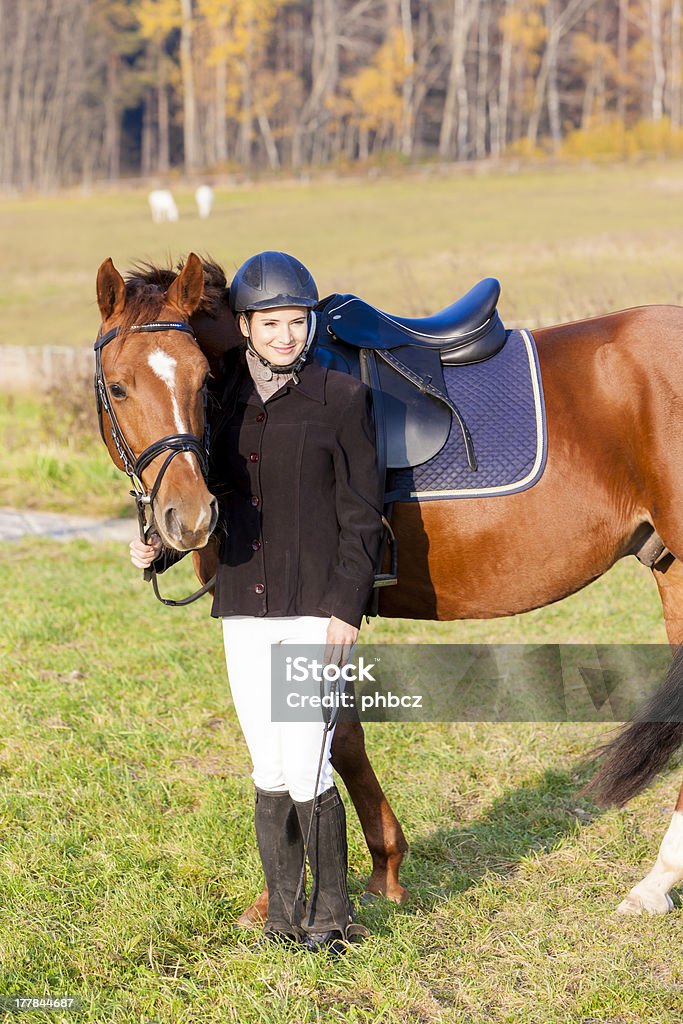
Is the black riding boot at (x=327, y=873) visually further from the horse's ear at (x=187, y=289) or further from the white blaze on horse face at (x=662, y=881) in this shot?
the horse's ear at (x=187, y=289)

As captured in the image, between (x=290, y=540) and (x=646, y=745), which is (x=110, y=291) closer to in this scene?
(x=290, y=540)

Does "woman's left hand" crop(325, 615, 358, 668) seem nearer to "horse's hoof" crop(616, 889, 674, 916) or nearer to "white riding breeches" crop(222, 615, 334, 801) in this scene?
"white riding breeches" crop(222, 615, 334, 801)

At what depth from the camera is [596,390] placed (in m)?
3.23

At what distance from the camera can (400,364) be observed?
315 centimetres

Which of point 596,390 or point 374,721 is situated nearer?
→ point 596,390

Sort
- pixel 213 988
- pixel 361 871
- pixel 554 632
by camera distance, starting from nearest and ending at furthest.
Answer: pixel 213 988 < pixel 361 871 < pixel 554 632

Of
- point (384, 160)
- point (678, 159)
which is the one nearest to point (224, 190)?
point (384, 160)

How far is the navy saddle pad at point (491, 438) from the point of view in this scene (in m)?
3.14

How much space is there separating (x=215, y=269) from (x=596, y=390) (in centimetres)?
121

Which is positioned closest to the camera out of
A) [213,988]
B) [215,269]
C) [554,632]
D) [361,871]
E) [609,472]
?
[213,988]

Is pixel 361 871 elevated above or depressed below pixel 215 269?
below

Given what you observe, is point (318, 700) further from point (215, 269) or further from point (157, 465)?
point (215, 269)

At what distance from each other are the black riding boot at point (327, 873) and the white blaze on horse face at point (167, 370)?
3.49 ft

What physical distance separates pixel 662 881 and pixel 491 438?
Answer: 4.81 ft
